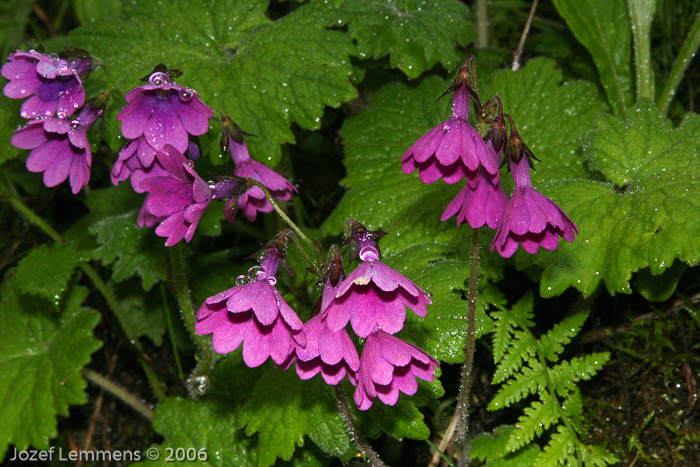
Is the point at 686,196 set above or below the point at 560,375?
above

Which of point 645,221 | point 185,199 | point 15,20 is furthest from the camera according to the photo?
point 15,20

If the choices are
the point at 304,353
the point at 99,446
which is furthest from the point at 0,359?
the point at 304,353

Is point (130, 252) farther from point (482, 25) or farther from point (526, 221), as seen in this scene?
point (482, 25)

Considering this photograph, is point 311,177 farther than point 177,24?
Yes

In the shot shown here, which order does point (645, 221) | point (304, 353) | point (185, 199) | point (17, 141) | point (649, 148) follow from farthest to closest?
point (649, 148) < point (645, 221) < point (17, 141) < point (185, 199) < point (304, 353)

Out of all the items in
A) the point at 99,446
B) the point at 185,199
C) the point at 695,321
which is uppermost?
the point at 185,199

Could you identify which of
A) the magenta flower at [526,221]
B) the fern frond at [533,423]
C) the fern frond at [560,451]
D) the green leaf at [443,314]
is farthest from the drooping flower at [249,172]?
the fern frond at [560,451]

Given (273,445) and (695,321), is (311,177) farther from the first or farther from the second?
(695,321)

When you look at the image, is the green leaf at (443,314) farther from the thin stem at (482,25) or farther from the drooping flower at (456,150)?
the thin stem at (482,25)
